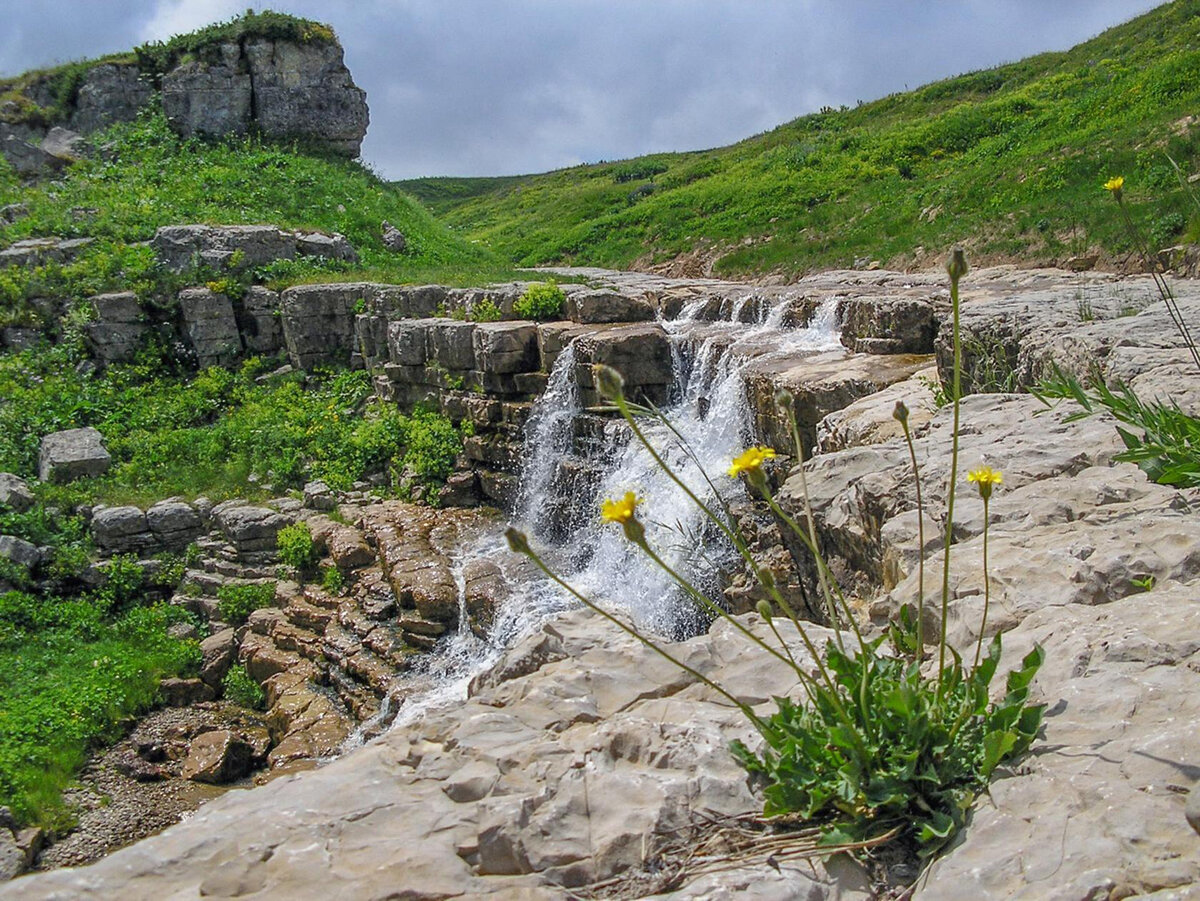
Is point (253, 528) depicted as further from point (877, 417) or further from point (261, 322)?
point (877, 417)

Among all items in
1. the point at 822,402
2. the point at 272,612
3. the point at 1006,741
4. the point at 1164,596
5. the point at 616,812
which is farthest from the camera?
the point at 272,612

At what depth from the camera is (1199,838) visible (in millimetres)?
1879

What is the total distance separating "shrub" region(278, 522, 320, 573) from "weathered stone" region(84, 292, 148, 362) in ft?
22.2

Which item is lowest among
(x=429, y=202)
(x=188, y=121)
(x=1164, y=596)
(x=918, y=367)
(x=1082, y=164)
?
(x=1164, y=596)

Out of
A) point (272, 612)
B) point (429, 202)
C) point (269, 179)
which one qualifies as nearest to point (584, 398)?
point (272, 612)

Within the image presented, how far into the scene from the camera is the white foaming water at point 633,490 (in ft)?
30.4

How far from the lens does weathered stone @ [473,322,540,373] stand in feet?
42.5

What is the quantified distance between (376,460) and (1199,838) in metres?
13.2

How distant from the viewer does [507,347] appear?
12969mm

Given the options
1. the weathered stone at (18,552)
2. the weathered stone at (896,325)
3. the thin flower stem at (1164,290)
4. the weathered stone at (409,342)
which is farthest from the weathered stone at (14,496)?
the thin flower stem at (1164,290)

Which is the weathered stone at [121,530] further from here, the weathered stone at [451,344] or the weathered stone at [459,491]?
the weathered stone at [451,344]

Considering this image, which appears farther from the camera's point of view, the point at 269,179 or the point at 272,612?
the point at 269,179

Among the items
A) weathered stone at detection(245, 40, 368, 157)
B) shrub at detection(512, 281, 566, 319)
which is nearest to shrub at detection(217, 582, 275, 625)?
shrub at detection(512, 281, 566, 319)

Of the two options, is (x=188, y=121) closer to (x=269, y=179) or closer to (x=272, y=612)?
(x=269, y=179)
